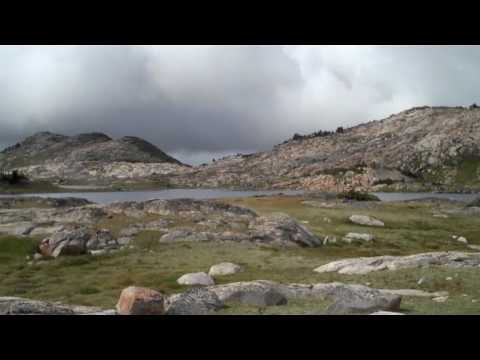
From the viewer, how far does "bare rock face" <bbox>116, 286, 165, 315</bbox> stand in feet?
68.6

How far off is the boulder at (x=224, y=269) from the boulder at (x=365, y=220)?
156 feet

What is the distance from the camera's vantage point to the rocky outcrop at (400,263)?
38.3 metres

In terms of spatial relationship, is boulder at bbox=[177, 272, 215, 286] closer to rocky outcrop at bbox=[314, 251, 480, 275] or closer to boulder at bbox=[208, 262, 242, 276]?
boulder at bbox=[208, 262, 242, 276]

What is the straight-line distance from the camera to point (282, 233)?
210 ft

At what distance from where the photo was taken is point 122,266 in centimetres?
4669

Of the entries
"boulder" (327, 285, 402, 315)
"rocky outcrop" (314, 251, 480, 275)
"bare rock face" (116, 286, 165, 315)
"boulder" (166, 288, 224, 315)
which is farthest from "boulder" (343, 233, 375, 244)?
"bare rock face" (116, 286, 165, 315)

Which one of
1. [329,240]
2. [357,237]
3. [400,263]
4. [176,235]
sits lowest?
[329,240]

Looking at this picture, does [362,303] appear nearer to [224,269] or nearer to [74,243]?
[224,269]

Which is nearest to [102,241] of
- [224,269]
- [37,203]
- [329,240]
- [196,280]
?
[224,269]

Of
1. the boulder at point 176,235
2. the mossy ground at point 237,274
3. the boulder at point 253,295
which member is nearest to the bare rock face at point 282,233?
the mossy ground at point 237,274

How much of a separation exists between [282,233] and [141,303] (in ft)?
145
